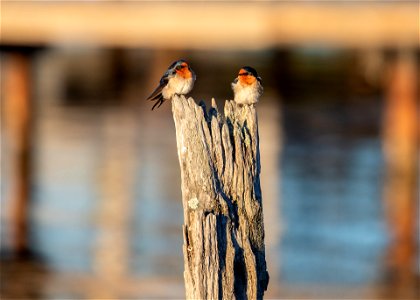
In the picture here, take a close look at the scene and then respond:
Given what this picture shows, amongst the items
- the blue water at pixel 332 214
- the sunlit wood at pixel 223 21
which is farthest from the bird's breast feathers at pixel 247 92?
the sunlit wood at pixel 223 21

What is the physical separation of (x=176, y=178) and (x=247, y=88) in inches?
545

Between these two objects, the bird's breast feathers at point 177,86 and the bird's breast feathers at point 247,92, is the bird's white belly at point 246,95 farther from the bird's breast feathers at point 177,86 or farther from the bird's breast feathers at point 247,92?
the bird's breast feathers at point 177,86

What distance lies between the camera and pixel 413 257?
13508 millimetres

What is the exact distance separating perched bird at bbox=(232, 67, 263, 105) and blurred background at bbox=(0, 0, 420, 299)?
15.8 feet

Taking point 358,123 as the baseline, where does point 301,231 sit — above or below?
below

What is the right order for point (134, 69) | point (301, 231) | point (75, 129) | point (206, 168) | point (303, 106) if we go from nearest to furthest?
point (206, 168) → point (301, 231) → point (75, 129) → point (303, 106) → point (134, 69)

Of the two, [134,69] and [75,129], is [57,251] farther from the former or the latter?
[134,69]

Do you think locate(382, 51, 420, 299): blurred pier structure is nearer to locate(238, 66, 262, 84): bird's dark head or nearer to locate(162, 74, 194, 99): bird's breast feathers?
locate(238, 66, 262, 84): bird's dark head

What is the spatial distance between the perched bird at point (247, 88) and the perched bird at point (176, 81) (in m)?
0.31

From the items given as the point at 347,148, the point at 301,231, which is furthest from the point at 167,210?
the point at 347,148

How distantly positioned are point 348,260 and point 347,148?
12.2 meters

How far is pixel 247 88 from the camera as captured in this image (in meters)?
6.83

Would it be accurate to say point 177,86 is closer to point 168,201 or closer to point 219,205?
point 219,205

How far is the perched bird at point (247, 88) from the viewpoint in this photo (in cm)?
652
